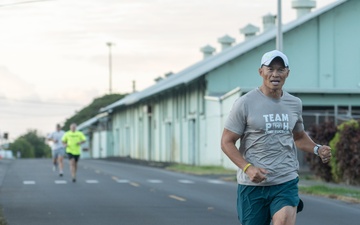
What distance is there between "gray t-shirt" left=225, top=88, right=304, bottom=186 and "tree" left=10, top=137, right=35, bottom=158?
141 m

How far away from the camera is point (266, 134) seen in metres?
8.20

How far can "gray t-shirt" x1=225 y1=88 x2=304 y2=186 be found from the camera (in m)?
8.18

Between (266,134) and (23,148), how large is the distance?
492 feet

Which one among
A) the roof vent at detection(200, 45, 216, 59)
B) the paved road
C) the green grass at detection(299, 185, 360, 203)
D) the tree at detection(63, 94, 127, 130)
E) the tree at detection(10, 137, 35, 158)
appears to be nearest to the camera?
the paved road

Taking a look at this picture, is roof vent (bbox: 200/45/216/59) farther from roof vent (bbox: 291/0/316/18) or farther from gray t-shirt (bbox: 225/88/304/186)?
gray t-shirt (bbox: 225/88/304/186)

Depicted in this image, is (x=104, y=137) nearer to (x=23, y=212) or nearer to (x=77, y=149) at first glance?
(x=77, y=149)

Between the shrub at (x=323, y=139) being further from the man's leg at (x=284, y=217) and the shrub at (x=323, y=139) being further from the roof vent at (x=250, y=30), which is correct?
the roof vent at (x=250, y=30)

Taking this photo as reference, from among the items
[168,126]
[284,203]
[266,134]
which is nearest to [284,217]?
[284,203]

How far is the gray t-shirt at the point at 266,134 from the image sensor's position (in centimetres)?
818

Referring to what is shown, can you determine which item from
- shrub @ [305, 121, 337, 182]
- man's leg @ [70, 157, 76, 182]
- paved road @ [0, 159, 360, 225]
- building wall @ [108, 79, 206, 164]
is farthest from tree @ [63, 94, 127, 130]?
paved road @ [0, 159, 360, 225]

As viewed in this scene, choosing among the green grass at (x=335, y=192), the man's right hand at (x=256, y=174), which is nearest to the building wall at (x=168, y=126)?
the green grass at (x=335, y=192)

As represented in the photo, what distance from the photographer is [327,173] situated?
2766cm

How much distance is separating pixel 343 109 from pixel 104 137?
1934 inches

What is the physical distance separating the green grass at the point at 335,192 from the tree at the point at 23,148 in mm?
126739
